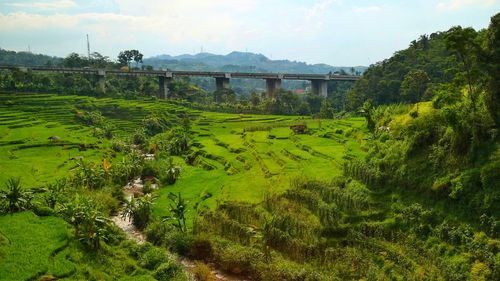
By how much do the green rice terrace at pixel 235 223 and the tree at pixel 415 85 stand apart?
663 inches

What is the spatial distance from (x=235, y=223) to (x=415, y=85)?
38.6m

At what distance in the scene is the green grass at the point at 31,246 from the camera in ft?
61.0

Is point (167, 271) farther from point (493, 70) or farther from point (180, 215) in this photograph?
point (493, 70)

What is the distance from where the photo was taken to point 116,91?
80.9m

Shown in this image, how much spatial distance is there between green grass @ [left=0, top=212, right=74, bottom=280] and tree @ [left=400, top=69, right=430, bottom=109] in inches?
1738

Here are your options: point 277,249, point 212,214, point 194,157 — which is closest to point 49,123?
point 194,157

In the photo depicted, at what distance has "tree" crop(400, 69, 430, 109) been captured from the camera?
5356 cm

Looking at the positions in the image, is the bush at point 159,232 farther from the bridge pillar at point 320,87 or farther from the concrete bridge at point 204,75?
the bridge pillar at point 320,87

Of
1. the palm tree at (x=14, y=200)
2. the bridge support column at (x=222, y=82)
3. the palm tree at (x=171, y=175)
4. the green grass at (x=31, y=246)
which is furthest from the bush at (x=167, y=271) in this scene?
the bridge support column at (x=222, y=82)

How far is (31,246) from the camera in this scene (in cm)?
2039

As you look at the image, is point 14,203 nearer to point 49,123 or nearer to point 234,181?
point 234,181

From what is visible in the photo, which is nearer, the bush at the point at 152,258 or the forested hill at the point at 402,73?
the bush at the point at 152,258

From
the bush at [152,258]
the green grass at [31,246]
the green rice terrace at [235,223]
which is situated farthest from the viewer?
the bush at [152,258]

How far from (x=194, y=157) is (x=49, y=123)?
21900mm
